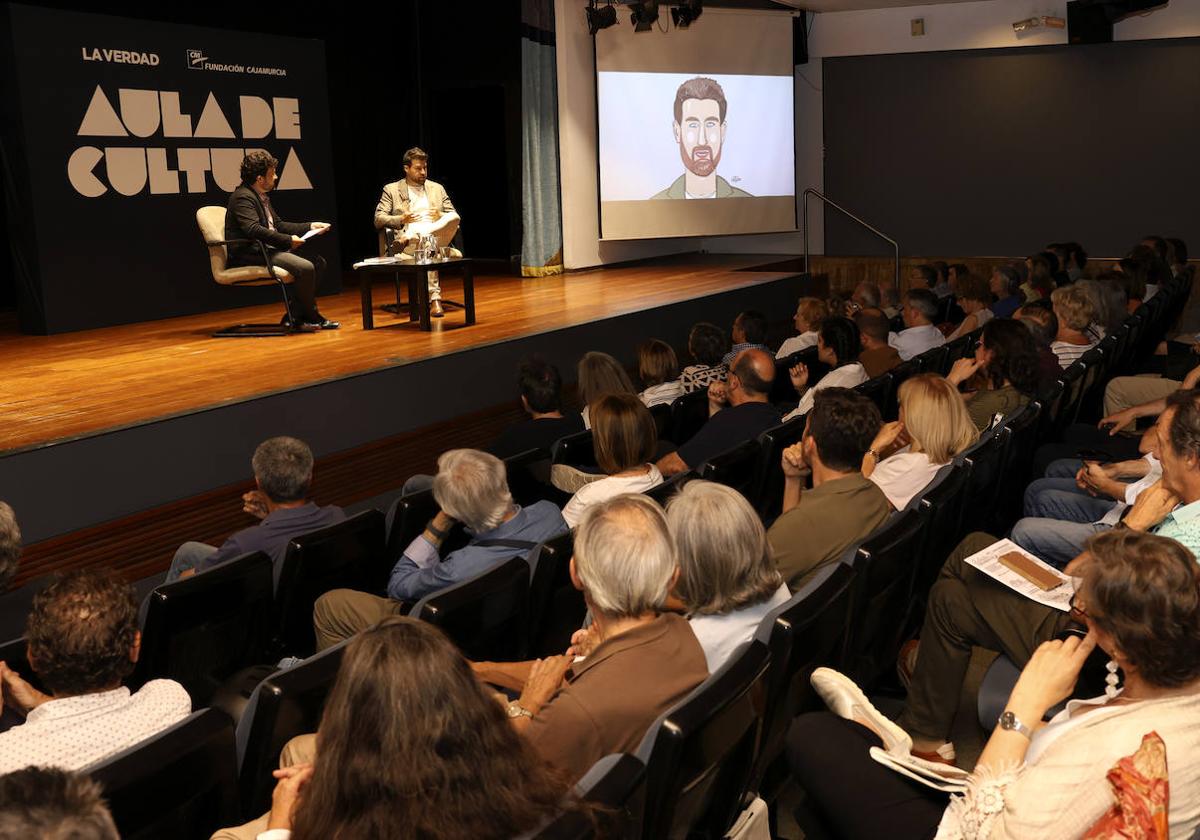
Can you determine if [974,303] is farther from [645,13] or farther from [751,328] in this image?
[645,13]

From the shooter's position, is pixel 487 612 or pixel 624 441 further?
pixel 624 441

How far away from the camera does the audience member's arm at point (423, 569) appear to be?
312cm

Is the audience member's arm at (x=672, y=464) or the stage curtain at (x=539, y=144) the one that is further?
the stage curtain at (x=539, y=144)

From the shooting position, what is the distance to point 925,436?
3873 mm

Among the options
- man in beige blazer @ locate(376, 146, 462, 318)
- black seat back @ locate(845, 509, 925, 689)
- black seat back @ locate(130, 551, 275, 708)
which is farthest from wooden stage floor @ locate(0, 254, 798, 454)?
black seat back @ locate(845, 509, 925, 689)

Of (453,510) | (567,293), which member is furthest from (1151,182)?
(453,510)

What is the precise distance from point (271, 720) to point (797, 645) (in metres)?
1.03

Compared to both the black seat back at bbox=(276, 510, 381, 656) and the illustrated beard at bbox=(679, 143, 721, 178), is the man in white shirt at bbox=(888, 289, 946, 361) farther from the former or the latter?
the illustrated beard at bbox=(679, 143, 721, 178)

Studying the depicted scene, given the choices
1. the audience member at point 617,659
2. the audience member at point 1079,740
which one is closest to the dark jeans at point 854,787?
the audience member at point 1079,740

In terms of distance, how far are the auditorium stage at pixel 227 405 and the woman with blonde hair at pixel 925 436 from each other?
278cm

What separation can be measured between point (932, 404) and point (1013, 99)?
990 centimetres

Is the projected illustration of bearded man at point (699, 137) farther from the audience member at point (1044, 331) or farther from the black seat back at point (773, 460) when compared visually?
the black seat back at point (773, 460)

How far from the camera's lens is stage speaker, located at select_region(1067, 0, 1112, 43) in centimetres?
1156

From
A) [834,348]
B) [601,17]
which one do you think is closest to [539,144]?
[601,17]
